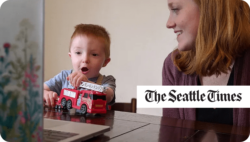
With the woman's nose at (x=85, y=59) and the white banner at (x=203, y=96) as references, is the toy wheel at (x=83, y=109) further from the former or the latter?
the white banner at (x=203, y=96)

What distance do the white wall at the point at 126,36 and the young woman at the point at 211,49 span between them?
0.30ft

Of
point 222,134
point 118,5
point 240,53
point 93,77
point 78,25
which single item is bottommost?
point 222,134

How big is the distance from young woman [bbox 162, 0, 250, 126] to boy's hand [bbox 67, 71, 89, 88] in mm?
440

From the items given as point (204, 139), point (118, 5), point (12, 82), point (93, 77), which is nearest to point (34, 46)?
point (12, 82)

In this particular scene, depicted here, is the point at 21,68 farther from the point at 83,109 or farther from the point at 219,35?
the point at 219,35

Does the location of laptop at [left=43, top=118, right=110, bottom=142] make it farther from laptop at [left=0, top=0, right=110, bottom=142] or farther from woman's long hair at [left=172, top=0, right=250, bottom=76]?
woman's long hair at [left=172, top=0, right=250, bottom=76]

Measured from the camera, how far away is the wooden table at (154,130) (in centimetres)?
57

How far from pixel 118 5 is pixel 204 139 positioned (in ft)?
3.47

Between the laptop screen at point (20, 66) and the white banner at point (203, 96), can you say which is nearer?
the laptop screen at point (20, 66)

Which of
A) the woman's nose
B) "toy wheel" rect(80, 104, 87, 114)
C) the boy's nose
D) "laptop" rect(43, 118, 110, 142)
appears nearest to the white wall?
the boy's nose

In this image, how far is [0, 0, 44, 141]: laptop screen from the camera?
14.3 inches

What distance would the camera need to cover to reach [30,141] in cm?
40

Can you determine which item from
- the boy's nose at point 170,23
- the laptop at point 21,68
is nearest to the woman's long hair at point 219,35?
the boy's nose at point 170,23

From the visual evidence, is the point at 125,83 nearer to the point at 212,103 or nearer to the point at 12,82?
the point at 212,103
